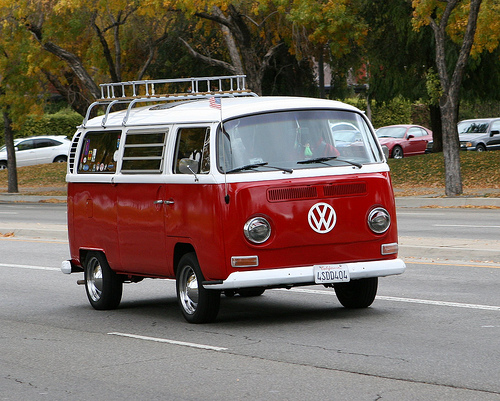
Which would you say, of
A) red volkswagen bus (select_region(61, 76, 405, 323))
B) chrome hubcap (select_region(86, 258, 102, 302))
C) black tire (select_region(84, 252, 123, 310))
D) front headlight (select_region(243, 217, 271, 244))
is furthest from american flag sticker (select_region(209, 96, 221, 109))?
chrome hubcap (select_region(86, 258, 102, 302))

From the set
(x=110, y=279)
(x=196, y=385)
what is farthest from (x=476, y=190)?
(x=196, y=385)

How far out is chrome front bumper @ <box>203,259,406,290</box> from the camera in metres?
8.76

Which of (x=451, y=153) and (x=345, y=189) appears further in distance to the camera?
(x=451, y=153)

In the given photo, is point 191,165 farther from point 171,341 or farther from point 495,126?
point 495,126

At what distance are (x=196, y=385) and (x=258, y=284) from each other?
211 centimetres

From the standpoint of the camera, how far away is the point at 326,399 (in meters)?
6.20

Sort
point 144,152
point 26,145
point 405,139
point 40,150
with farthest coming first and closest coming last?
point 26,145
point 40,150
point 405,139
point 144,152

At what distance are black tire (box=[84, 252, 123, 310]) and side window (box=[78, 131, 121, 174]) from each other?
3.23 feet

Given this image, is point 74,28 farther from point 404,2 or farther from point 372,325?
point 372,325

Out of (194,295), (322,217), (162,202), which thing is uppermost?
(162,202)

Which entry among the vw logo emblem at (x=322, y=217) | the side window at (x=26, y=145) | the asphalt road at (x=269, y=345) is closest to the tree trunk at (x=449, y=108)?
the asphalt road at (x=269, y=345)

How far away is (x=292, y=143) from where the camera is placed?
→ 9.35 meters

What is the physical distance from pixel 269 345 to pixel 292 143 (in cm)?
215

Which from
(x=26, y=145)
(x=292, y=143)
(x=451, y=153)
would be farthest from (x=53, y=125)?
(x=292, y=143)
